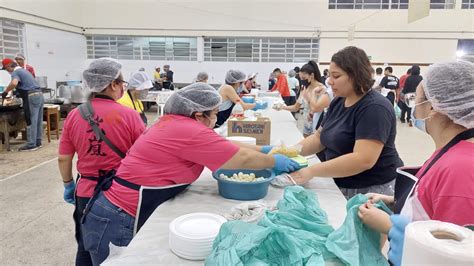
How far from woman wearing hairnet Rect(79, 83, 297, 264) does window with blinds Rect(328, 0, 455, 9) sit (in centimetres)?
1234

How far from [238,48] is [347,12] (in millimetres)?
4190

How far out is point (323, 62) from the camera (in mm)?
12445

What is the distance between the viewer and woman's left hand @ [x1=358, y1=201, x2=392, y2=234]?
1.02 meters

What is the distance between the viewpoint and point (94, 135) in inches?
67.2

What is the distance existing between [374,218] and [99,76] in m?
1.51

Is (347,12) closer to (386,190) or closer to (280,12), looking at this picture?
(280,12)

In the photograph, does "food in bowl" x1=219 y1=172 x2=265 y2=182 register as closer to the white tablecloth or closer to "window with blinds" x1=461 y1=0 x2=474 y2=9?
the white tablecloth

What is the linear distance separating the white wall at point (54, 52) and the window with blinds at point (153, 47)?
0.86 m

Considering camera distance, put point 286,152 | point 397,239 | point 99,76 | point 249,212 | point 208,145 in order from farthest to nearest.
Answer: point 286,152
point 99,76
point 208,145
point 249,212
point 397,239

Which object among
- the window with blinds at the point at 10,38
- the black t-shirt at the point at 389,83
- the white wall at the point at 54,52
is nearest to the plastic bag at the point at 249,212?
the black t-shirt at the point at 389,83

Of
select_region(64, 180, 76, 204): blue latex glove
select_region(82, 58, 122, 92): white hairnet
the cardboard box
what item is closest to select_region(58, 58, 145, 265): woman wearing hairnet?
select_region(82, 58, 122, 92): white hairnet

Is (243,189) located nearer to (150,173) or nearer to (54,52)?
(150,173)

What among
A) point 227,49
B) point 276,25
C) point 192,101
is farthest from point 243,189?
point 227,49

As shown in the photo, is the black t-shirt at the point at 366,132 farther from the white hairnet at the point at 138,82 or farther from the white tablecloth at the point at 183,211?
the white hairnet at the point at 138,82
